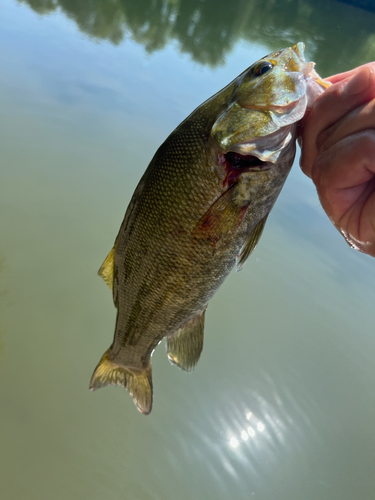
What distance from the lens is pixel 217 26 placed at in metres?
19.4

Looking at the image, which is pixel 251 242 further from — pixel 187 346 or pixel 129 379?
pixel 129 379

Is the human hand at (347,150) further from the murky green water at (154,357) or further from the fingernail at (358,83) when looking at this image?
the murky green water at (154,357)

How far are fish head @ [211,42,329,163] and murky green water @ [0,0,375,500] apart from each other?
8.89 feet

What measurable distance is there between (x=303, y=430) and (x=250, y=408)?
0.54 m

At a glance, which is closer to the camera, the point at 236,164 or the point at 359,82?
the point at 359,82

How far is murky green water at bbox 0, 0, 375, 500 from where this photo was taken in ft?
9.85

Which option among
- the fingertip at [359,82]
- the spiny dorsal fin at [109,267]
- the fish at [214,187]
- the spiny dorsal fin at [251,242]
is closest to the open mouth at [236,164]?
the fish at [214,187]

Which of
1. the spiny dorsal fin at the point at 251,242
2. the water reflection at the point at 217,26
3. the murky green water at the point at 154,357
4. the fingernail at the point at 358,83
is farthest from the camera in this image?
the water reflection at the point at 217,26

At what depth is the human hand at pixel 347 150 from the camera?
4.29 feet

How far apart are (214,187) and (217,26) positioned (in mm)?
21442

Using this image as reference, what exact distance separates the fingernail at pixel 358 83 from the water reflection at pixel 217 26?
12280mm

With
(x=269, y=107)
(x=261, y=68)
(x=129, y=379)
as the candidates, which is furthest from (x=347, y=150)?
(x=129, y=379)

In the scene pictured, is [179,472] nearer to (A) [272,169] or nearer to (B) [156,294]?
(B) [156,294]

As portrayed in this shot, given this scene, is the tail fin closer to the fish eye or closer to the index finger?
the index finger
